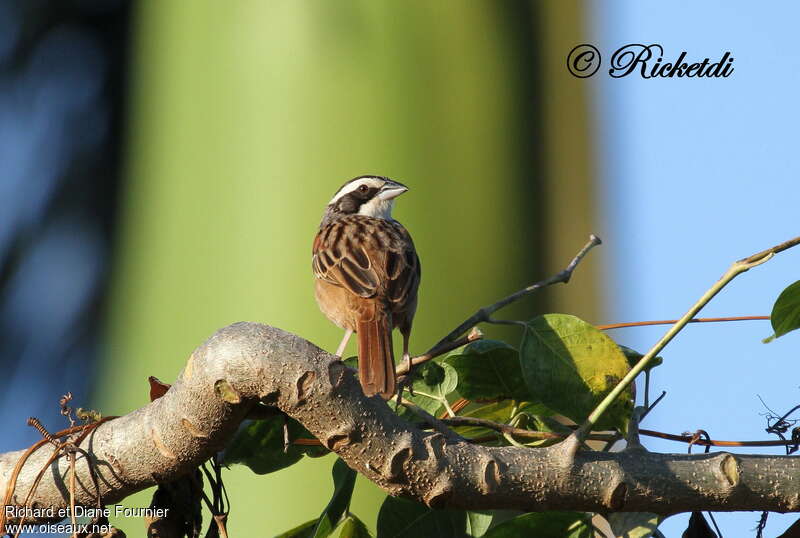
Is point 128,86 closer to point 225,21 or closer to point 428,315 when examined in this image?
point 225,21

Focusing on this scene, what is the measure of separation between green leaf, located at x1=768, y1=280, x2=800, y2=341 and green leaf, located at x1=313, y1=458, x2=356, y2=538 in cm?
96

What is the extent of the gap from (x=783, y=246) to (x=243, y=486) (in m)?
2.01

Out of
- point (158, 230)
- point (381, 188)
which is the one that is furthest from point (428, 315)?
point (158, 230)

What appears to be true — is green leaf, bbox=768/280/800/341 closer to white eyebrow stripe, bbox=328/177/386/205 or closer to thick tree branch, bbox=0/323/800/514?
thick tree branch, bbox=0/323/800/514

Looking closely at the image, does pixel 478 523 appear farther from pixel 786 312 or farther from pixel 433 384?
pixel 786 312

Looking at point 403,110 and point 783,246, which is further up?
point 403,110

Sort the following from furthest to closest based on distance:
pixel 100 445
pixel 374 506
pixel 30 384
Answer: pixel 30 384, pixel 374 506, pixel 100 445

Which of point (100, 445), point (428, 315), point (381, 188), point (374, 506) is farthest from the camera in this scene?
point (381, 188)

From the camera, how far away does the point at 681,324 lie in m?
1.79

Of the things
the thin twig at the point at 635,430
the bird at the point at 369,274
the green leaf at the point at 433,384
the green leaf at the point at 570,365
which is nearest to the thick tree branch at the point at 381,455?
the thin twig at the point at 635,430

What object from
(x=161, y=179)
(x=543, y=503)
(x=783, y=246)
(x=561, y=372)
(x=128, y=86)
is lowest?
(x=543, y=503)

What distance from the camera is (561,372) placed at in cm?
216

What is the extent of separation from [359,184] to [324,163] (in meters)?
0.26

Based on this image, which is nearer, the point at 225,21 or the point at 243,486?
the point at 243,486
